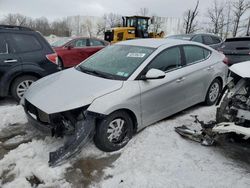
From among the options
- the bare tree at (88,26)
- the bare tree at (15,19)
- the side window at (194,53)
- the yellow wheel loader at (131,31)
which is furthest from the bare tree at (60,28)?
the side window at (194,53)

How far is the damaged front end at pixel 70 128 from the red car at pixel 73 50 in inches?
285

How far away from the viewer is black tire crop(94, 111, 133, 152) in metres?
3.50

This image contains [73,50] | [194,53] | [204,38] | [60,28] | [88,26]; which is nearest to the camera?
[194,53]

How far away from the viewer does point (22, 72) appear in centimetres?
564

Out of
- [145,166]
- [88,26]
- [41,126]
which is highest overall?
[88,26]

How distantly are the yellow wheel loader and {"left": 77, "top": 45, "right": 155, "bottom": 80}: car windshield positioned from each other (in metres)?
11.4

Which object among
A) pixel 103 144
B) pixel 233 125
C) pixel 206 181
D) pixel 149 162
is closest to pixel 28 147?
pixel 103 144

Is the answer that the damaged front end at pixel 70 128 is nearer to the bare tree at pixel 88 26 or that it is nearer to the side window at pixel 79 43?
the side window at pixel 79 43

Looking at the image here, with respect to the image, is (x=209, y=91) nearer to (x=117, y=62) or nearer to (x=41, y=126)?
(x=117, y=62)

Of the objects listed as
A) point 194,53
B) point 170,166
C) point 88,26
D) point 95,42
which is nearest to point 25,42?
point 194,53

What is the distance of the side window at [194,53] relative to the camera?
15.9ft

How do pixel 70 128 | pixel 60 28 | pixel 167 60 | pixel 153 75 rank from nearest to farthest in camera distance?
pixel 70 128, pixel 153 75, pixel 167 60, pixel 60 28

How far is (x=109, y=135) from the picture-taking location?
3.62m

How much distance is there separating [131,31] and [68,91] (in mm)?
13662
